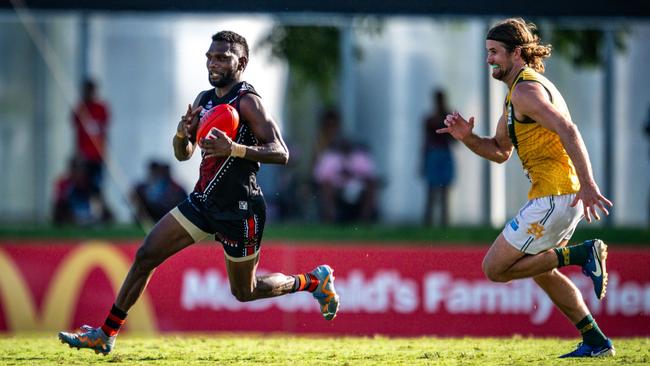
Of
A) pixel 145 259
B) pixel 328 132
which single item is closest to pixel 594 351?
pixel 145 259

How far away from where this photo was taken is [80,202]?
46.3ft

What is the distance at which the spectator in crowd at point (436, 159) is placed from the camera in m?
13.8

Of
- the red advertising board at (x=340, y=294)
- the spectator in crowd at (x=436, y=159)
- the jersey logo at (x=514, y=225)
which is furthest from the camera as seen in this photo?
the spectator in crowd at (x=436, y=159)

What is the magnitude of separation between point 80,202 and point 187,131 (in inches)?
278

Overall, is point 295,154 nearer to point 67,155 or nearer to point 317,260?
point 67,155

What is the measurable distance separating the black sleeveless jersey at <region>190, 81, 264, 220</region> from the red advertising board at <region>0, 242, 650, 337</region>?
351cm

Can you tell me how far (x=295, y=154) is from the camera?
15.6m

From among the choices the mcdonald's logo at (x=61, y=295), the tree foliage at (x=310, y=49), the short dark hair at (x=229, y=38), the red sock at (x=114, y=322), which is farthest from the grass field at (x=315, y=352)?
the tree foliage at (x=310, y=49)

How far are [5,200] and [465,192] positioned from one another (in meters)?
6.09

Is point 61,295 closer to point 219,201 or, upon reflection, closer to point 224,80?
point 219,201

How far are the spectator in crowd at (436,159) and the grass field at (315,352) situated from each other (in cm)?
487

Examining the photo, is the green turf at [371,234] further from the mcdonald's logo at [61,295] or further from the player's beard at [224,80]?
the player's beard at [224,80]

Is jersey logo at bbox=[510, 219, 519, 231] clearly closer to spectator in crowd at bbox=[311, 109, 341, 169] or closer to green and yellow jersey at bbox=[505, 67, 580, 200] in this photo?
green and yellow jersey at bbox=[505, 67, 580, 200]

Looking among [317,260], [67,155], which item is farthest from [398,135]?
[317,260]
